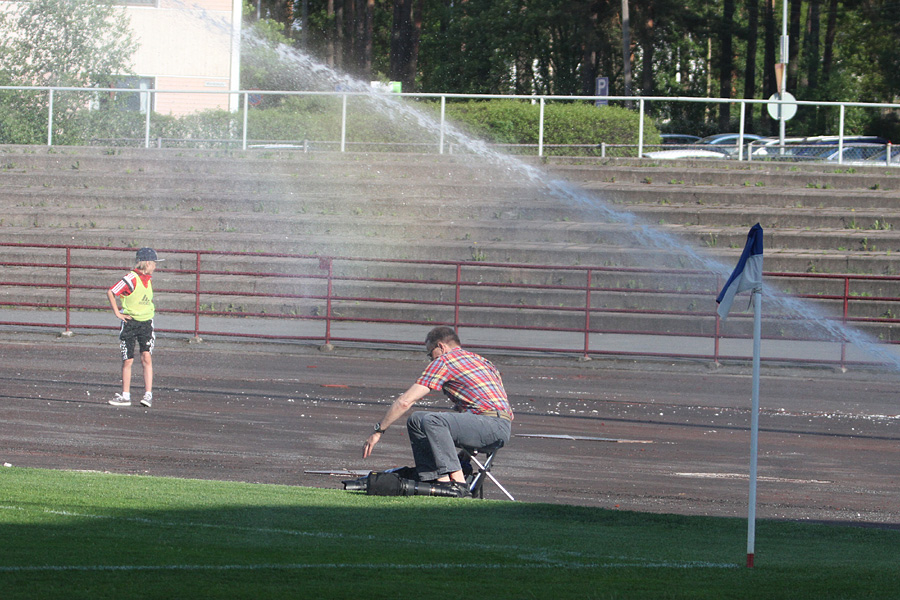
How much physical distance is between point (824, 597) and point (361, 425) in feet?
23.7

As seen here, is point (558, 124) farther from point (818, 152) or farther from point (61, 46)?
point (61, 46)

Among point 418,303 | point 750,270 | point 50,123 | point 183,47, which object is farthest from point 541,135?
point 750,270

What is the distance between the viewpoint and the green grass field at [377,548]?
16.6 feet

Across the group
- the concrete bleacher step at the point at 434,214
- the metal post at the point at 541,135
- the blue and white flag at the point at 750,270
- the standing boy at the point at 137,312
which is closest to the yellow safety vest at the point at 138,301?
the standing boy at the point at 137,312

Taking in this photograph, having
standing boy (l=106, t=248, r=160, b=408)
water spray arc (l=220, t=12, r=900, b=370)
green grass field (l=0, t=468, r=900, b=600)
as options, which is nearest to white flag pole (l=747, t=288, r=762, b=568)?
green grass field (l=0, t=468, r=900, b=600)

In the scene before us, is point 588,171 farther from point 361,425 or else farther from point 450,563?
point 450,563

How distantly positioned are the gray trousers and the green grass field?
0.94 feet

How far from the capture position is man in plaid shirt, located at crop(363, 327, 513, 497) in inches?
311

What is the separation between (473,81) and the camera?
196 ft

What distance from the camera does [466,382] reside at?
8125mm

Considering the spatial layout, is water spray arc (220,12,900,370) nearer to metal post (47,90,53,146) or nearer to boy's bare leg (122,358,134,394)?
metal post (47,90,53,146)

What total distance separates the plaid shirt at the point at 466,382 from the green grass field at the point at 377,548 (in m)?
0.73

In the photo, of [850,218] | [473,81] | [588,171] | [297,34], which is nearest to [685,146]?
[588,171]

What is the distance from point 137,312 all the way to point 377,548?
7.70 meters
